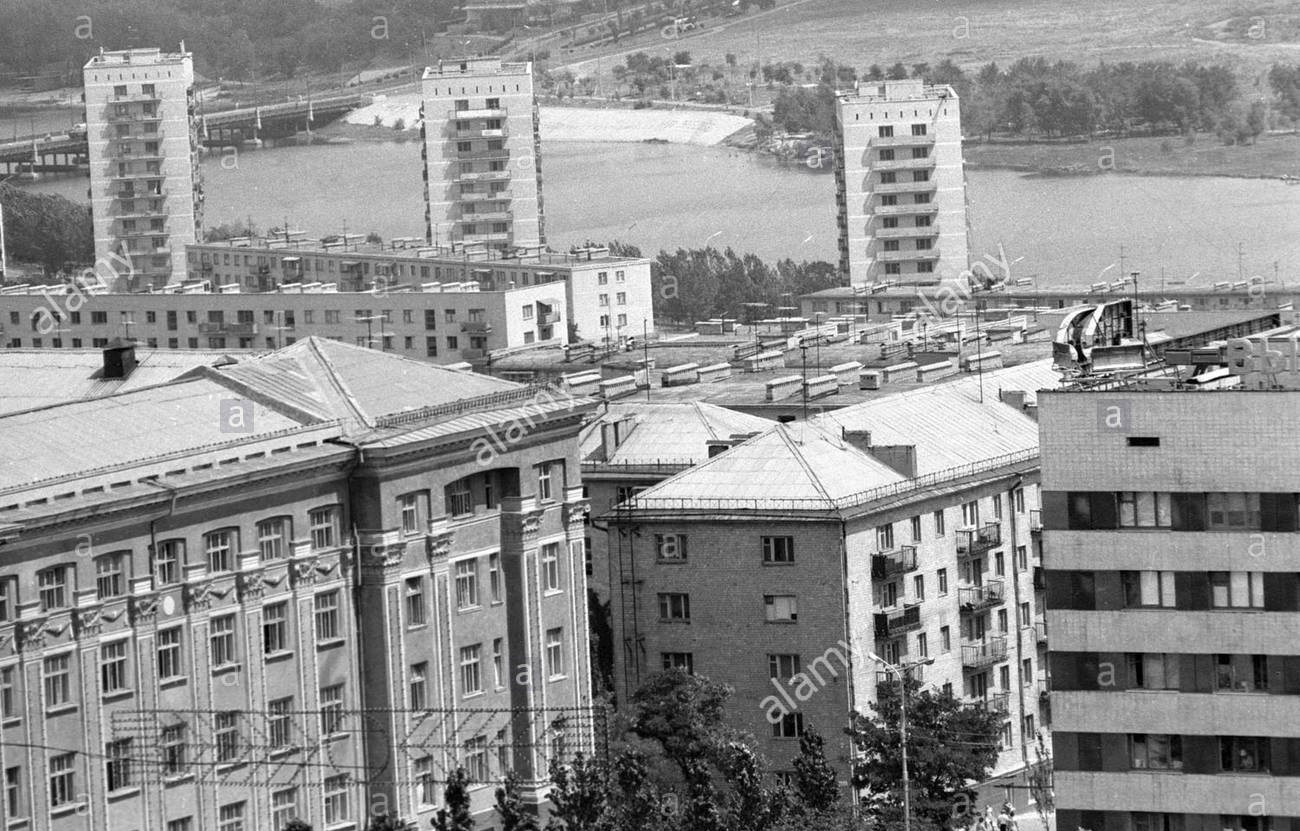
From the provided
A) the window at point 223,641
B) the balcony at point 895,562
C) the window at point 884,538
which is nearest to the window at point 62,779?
the window at point 223,641

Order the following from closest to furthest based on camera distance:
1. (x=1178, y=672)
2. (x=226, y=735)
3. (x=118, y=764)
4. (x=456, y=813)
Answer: (x=1178, y=672) < (x=456, y=813) < (x=118, y=764) < (x=226, y=735)

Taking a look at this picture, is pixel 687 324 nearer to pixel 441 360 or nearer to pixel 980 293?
pixel 980 293

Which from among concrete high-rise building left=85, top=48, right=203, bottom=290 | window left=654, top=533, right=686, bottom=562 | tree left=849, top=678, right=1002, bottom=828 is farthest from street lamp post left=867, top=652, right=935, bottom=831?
concrete high-rise building left=85, top=48, right=203, bottom=290

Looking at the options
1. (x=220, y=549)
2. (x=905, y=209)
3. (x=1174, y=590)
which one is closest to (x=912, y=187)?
(x=905, y=209)

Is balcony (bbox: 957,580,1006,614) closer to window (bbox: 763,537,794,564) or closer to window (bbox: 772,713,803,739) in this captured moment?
window (bbox: 763,537,794,564)

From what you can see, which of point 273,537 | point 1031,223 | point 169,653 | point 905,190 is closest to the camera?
point 169,653

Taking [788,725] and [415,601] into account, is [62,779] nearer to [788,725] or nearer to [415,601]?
[415,601]

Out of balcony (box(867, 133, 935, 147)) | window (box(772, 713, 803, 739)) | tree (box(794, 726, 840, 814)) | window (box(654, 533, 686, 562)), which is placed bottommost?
window (box(772, 713, 803, 739))
